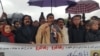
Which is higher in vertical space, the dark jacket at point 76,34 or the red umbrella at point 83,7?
the red umbrella at point 83,7

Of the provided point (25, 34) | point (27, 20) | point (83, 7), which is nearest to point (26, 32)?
point (25, 34)

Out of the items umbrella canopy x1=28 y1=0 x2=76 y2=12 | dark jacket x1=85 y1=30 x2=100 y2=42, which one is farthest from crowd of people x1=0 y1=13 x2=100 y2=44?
umbrella canopy x1=28 y1=0 x2=76 y2=12

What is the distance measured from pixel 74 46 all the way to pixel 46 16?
1.65ft

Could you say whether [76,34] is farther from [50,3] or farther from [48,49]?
[50,3]

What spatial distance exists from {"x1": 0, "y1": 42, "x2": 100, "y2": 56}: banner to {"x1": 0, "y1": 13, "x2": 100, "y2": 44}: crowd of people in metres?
0.05

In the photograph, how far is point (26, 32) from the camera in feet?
20.3

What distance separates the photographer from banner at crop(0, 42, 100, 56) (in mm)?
6176

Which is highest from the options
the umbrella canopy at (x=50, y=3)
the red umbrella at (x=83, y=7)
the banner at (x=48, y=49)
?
the umbrella canopy at (x=50, y=3)

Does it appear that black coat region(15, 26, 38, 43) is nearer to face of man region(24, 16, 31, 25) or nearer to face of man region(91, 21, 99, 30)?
face of man region(24, 16, 31, 25)

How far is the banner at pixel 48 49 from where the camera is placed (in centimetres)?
618

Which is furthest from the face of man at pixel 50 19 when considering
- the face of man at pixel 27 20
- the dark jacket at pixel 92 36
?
the dark jacket at pixel 92 36

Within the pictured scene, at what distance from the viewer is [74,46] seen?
20.3 feet

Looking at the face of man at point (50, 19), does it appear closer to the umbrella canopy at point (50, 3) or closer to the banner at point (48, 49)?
the umbrella canopy at point (50, 3)

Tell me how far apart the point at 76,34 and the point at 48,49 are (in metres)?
0.40
